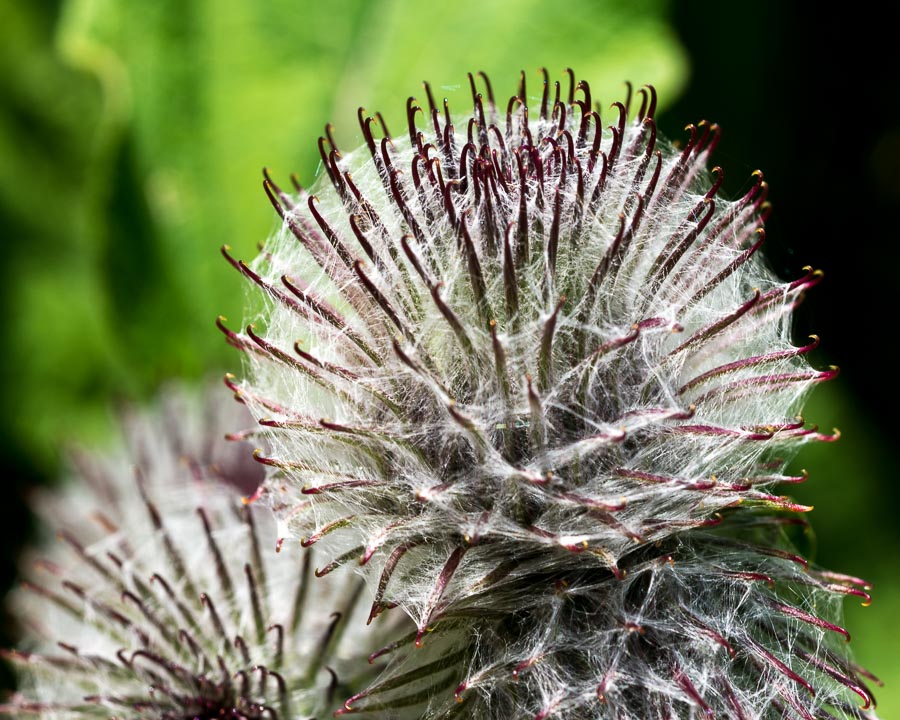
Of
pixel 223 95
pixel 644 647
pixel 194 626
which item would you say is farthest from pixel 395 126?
pixel 644 647

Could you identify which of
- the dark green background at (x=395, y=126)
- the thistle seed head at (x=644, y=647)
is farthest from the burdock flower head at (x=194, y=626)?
the dark green background at (x=395, y=126)

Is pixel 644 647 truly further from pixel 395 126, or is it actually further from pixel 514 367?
pixel 395 126

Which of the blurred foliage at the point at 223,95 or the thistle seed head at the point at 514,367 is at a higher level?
the blurred foliage at the point at 223,95

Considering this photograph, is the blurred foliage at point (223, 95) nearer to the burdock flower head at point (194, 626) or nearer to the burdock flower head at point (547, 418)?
the burdock flower head at point (194, 626)

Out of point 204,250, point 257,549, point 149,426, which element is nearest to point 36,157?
point 204,250

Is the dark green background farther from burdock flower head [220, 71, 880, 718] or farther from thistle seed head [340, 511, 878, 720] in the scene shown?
thistle seed head [340, 511, 878, 720]

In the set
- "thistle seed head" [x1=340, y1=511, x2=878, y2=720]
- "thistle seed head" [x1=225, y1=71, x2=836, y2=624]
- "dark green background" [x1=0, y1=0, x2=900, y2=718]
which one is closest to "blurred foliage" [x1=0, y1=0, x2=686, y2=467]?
"dark green background" [x1=0, y1=0, x2=900, y2=718]
